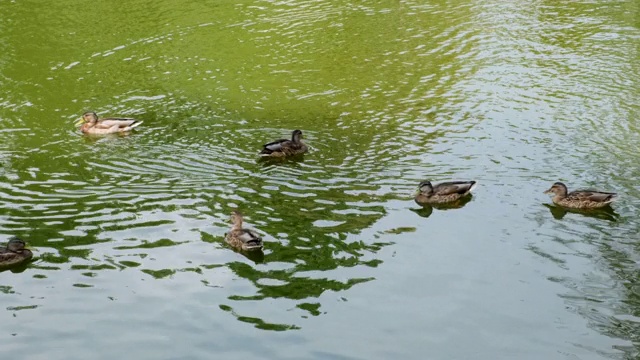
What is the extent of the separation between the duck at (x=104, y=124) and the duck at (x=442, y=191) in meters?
5.79

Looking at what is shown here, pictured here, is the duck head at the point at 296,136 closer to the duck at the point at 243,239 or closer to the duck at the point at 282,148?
the duck at the point at 282,148

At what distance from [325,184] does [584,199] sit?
3.70 m

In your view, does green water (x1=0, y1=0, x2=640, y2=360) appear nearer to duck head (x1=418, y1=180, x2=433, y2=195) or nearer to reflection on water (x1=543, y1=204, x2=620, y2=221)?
reflection on water (x1=543, y1=204, x2=620, y2=221)

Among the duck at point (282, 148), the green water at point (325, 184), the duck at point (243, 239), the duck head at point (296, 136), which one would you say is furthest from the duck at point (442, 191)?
the duck head at point (296, 136)

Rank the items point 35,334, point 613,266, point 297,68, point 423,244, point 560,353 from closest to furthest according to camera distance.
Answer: point 560,353
point 35,334
point 613,266
point 423,244
point 297,68

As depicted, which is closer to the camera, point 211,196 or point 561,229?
point 561,229

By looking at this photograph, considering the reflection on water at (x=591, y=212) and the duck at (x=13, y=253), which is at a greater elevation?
the duck at (x=13, y=253)

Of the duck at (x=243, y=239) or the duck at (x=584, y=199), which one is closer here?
the duck at (x=243, y=239)

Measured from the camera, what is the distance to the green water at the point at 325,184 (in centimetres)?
1038

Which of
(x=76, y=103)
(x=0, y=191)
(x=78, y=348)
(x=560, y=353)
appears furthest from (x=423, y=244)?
(x=76, y=103)

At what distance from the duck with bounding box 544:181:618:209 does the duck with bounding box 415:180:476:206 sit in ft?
4.09

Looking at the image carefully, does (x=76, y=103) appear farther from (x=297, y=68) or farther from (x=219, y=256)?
(x=219, y=256)

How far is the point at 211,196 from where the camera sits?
45.4 ft

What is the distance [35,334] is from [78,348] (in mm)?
610
